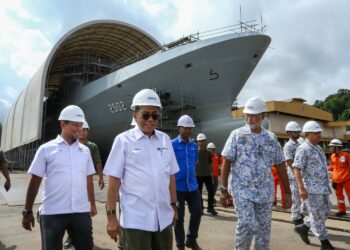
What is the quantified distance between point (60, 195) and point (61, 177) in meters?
0.16

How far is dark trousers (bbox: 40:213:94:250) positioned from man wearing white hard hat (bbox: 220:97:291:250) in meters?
1.37

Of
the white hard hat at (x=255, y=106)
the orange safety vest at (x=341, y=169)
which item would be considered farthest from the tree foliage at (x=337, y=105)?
the white hard hat at (x=255, y=106)

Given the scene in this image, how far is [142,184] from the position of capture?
2.48 m

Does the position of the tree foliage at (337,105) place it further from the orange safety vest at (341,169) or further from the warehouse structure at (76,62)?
the orange safety vest at (341,169)

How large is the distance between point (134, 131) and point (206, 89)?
15470 millimetres

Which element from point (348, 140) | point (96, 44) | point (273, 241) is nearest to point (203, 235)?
point (273, 241)

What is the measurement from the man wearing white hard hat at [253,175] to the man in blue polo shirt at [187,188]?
903 millimetres

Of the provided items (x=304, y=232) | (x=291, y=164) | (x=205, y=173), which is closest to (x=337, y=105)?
(x=205, y=173)

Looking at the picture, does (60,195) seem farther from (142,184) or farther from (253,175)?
(253,175)

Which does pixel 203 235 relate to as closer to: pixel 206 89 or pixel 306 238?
pixel 306 238

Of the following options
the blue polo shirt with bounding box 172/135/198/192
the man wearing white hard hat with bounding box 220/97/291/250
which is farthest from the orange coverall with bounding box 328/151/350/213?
the man wearing white hard hat with bounding box 220/97/291/250

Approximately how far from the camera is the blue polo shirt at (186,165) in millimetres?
4500

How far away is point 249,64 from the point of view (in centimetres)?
1725

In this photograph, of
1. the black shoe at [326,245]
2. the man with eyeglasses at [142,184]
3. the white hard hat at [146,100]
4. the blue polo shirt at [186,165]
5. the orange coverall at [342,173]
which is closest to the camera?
the man with eyeglasses at [142,184]
